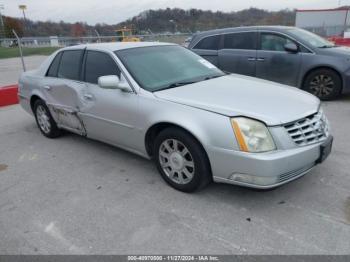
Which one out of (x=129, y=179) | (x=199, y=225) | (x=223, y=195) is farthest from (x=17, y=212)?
(x=223, y=195)

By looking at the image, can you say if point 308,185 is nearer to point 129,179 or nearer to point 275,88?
point 275,88

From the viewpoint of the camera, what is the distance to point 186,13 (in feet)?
129

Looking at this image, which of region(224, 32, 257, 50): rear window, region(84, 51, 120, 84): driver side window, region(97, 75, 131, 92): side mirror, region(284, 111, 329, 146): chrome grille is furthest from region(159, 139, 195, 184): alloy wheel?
region(224, 32, 257, 50): rear window

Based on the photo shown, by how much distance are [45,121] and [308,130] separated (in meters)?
4.16

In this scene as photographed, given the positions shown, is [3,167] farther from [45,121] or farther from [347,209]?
[347,209]

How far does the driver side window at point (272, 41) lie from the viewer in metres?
6.98

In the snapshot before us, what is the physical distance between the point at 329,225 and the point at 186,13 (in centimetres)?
3950

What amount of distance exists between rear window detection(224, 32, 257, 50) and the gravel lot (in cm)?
376

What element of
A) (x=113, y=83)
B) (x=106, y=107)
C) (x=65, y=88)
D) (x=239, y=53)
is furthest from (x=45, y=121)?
(x=239, y=53)

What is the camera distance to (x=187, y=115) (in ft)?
10.3

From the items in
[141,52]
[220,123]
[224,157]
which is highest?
[141,52]

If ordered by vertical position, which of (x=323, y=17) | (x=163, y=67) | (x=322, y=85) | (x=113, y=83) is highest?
(x=323, y=17)

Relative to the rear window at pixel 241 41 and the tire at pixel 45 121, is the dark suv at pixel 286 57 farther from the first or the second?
the tire at pixel 45 121

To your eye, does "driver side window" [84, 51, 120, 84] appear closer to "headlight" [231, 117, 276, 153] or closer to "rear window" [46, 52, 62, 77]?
"rear window" [46, 52, 62, 77]
